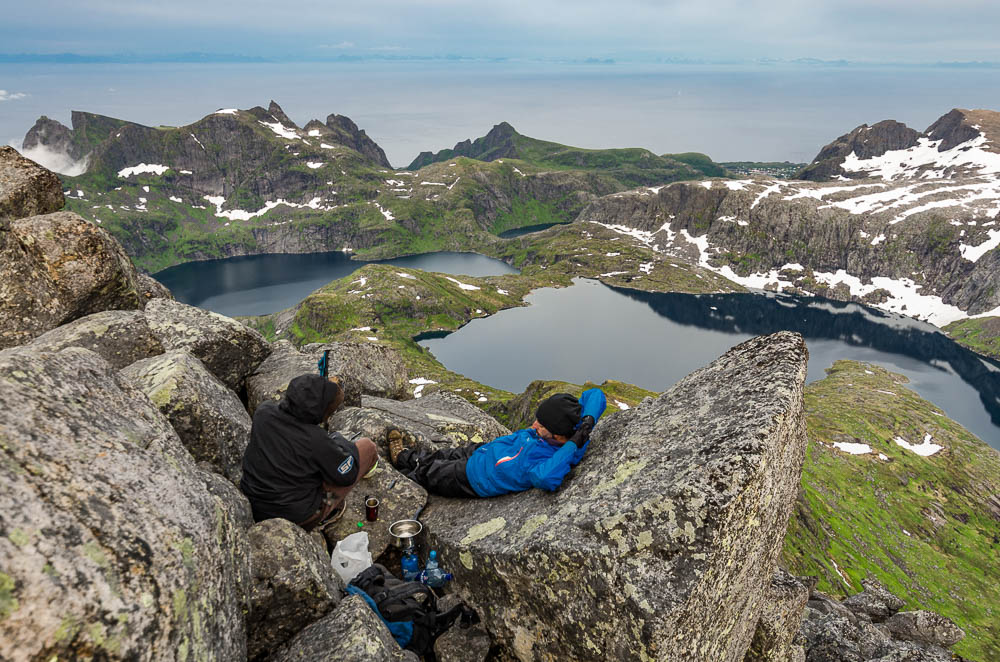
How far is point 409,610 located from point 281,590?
8.93 ft

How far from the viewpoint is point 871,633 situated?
20.0 metres

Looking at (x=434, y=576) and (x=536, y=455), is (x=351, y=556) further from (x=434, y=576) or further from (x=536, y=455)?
(x=536, y=455)

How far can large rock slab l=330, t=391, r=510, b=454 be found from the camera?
17172 mm

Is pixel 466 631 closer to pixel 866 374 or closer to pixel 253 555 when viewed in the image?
pixel 253 555

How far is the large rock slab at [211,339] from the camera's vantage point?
17297mm

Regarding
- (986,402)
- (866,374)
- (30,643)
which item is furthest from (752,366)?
(986,402)

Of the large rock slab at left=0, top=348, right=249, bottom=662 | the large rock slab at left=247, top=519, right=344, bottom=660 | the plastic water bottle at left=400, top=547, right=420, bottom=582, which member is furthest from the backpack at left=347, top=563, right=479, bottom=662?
the large rock slab at left=0, top=348, right=249, bottom=662

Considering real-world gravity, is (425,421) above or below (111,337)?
below

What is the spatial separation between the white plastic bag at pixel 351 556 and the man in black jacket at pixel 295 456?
1.03 metres

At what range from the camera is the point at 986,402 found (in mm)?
196375

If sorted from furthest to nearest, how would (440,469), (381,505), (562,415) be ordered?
(440,469) < (381,505) < (562,415)

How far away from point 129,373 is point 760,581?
1657cm

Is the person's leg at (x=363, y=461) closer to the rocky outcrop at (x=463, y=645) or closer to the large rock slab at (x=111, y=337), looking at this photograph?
the rocky outcrop at (x=463, y=645)

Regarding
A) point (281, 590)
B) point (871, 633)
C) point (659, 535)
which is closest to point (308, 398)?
point (281, 590)
